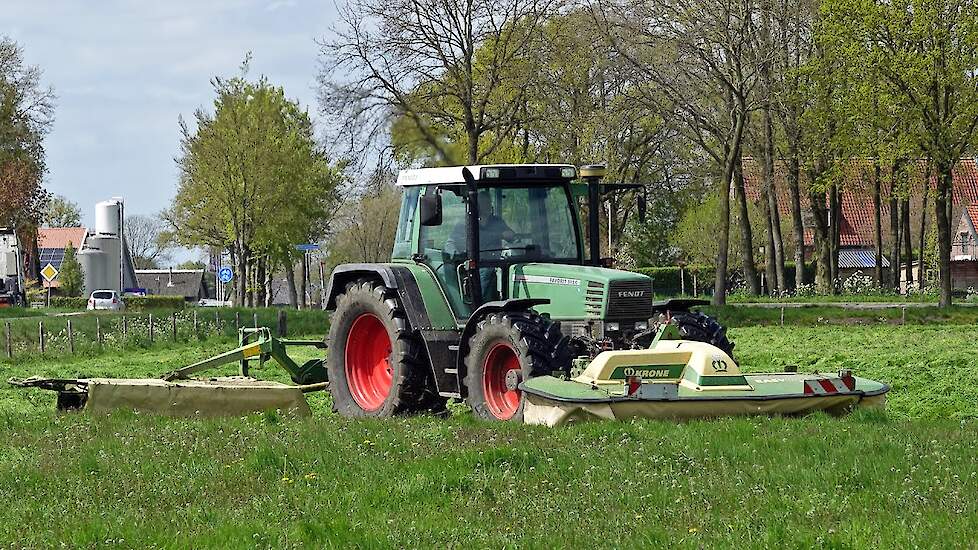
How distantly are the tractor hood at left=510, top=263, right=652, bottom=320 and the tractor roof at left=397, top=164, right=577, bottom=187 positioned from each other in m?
0.96

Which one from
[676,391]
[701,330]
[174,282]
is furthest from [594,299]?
[174,282]

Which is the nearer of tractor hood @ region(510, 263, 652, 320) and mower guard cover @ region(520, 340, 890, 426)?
mower guard cover @ region(520, 340, 890, 426)

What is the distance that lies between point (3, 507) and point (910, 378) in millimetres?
12150

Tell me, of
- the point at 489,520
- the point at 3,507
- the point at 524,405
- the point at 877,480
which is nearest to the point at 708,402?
the point at 524,405

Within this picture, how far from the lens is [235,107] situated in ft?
177

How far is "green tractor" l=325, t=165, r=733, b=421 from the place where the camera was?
538 inches

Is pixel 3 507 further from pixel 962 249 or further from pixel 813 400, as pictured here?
pixel 962 249

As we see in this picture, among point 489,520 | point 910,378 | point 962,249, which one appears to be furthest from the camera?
point 962,249

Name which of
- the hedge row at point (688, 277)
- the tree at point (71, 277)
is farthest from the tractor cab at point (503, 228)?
the tree at point (71, 277)

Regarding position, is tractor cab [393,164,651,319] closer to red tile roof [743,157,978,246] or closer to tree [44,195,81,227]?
red tile roof [743,157,978,246]

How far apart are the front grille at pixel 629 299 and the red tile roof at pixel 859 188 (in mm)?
30031

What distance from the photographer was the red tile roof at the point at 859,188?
44.2m

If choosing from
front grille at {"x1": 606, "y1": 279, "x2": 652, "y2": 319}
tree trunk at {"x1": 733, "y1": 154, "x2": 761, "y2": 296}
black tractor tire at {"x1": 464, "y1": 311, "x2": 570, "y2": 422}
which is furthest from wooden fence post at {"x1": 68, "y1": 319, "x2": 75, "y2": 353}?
tree trunk at {"x1": 733, "y1": 154, "x2": 761, "y2": 296}

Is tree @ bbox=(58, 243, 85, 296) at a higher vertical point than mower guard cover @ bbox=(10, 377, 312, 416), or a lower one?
higher
